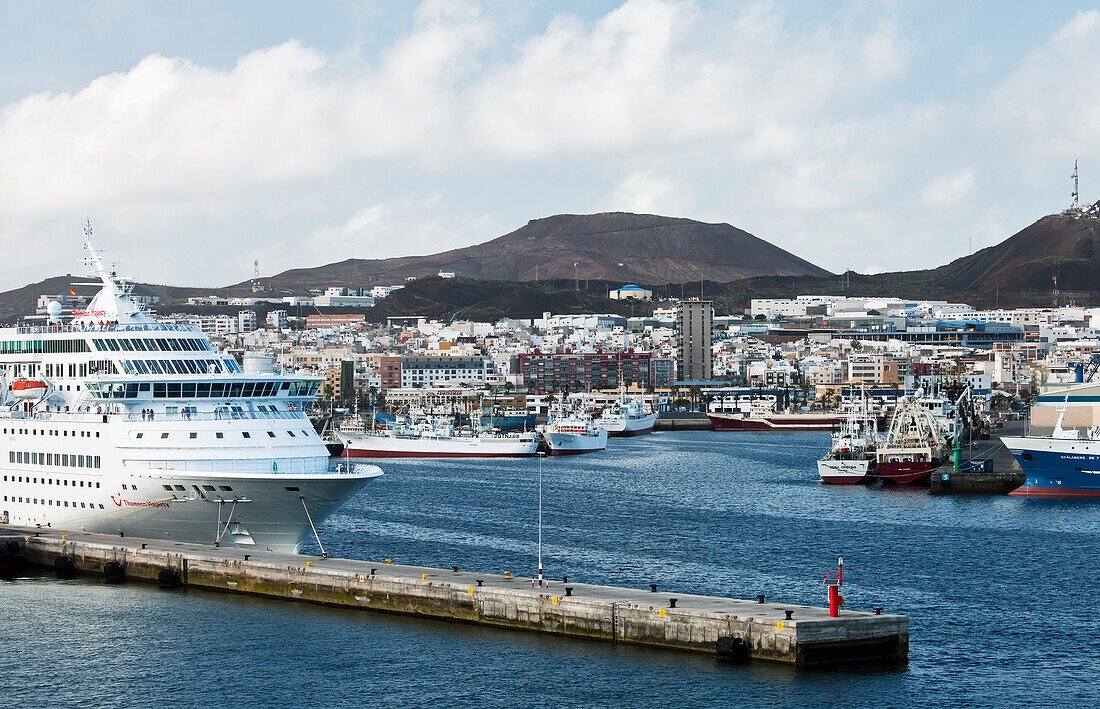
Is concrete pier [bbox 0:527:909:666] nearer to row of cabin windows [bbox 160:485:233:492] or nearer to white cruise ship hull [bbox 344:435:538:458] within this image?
row of cabin windows [bbox 160:485:233:492]

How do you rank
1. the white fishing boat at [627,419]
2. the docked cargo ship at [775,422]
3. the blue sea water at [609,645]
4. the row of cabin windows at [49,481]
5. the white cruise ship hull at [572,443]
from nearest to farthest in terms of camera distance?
the blue sea water at [609,645] < the row of cabin windows at [49,481] < the white cruise ship hull at [572,443] < the white fishing boat at [627,419] < the docked cargo ship at [775,422]

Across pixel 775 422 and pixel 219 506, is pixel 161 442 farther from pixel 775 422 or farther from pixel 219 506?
pixel 775 422

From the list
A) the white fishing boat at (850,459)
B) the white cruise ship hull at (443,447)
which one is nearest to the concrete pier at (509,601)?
the white fishing boat at (850,459)

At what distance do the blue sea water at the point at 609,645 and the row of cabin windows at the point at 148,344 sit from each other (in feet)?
22.5

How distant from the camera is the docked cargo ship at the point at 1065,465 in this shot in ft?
218

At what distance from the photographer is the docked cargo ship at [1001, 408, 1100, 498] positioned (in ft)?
218

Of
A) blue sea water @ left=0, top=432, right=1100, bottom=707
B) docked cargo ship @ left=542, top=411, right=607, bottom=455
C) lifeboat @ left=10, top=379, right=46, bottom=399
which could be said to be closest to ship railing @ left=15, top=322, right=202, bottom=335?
lifeboat @ left=10, top=379, right=46, bottom=399

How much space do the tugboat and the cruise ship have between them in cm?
4026

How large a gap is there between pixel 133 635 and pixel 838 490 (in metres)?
46.0

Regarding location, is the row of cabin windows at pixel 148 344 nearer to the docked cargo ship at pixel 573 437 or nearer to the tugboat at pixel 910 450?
the tugboat at pixel 910 450

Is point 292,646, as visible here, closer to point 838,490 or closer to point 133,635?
point 133,635

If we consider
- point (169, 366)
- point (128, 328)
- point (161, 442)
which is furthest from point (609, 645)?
point (128, 328)

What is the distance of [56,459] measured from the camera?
43.1 m

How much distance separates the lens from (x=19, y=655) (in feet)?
108
